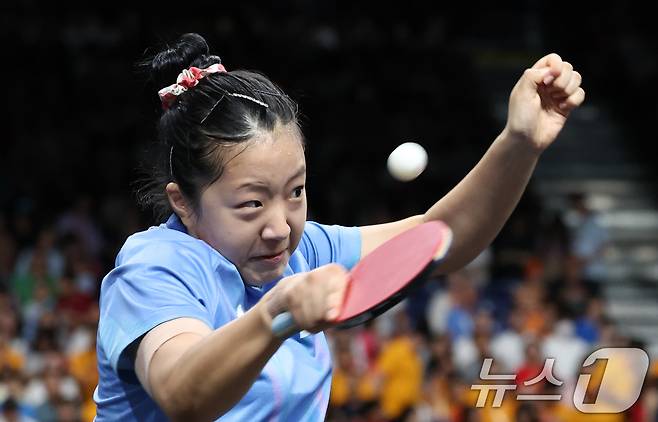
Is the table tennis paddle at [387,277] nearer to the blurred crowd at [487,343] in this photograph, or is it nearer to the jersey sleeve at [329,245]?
the jersey sleeve at [329,245]

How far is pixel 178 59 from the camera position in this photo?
2756mm

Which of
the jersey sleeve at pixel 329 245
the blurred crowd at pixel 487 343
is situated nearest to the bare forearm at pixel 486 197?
the jersey sleeve at pixel 329 245

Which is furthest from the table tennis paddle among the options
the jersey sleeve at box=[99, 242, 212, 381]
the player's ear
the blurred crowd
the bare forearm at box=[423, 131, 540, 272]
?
the blurred crowd

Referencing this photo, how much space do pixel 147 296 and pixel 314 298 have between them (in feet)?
1.48

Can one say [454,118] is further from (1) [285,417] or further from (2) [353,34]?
(1) [285,417]

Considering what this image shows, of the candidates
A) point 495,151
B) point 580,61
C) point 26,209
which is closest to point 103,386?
point 495,151

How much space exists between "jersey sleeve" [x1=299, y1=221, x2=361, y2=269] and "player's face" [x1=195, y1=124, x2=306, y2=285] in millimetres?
405

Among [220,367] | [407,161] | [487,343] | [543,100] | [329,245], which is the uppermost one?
[543,100]

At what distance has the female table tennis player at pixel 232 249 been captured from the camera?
6.68 feet

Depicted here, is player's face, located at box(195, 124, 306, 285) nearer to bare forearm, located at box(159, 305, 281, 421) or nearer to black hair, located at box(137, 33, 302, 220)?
black hair, located at box(137, 33, 302, 220)

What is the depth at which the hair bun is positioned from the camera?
2.74m

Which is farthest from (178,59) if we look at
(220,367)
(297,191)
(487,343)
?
(487,343)

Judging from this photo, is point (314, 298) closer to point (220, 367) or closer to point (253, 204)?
point (220, 367)

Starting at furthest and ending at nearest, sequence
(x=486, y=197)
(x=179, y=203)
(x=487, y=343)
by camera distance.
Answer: (x=487, y=343) → (x=486, y=197) → (x=179, y=203)
